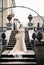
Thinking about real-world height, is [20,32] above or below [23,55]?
above

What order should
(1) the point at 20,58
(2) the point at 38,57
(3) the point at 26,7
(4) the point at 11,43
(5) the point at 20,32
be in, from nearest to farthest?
(2) the point at 38,57 → (1) the point at 20,58 → (5) the point at 20,32 → (4) the point at 11,43 → (3) the point at 26,7

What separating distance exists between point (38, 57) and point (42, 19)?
7687 millimetres

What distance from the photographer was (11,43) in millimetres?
12438

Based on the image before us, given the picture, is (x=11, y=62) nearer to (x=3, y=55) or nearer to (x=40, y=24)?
(x=3, y=55)

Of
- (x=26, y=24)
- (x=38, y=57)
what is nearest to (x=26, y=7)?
(x=26, y=24)

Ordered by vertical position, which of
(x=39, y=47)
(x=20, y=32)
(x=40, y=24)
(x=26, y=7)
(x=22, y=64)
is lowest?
(x=22, y=64)

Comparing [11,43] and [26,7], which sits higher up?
[26,7]

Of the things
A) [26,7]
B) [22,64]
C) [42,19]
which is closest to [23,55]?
[22,64]

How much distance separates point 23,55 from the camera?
958 cm

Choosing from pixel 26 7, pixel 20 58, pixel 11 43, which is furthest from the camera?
pixel 26 7

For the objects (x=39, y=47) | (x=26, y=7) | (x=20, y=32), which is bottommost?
(x=39, y=47)

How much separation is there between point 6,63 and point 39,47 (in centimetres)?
153

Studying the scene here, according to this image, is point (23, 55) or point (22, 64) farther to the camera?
point (23, 55)

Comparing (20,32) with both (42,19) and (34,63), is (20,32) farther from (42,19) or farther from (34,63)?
(42,19)
